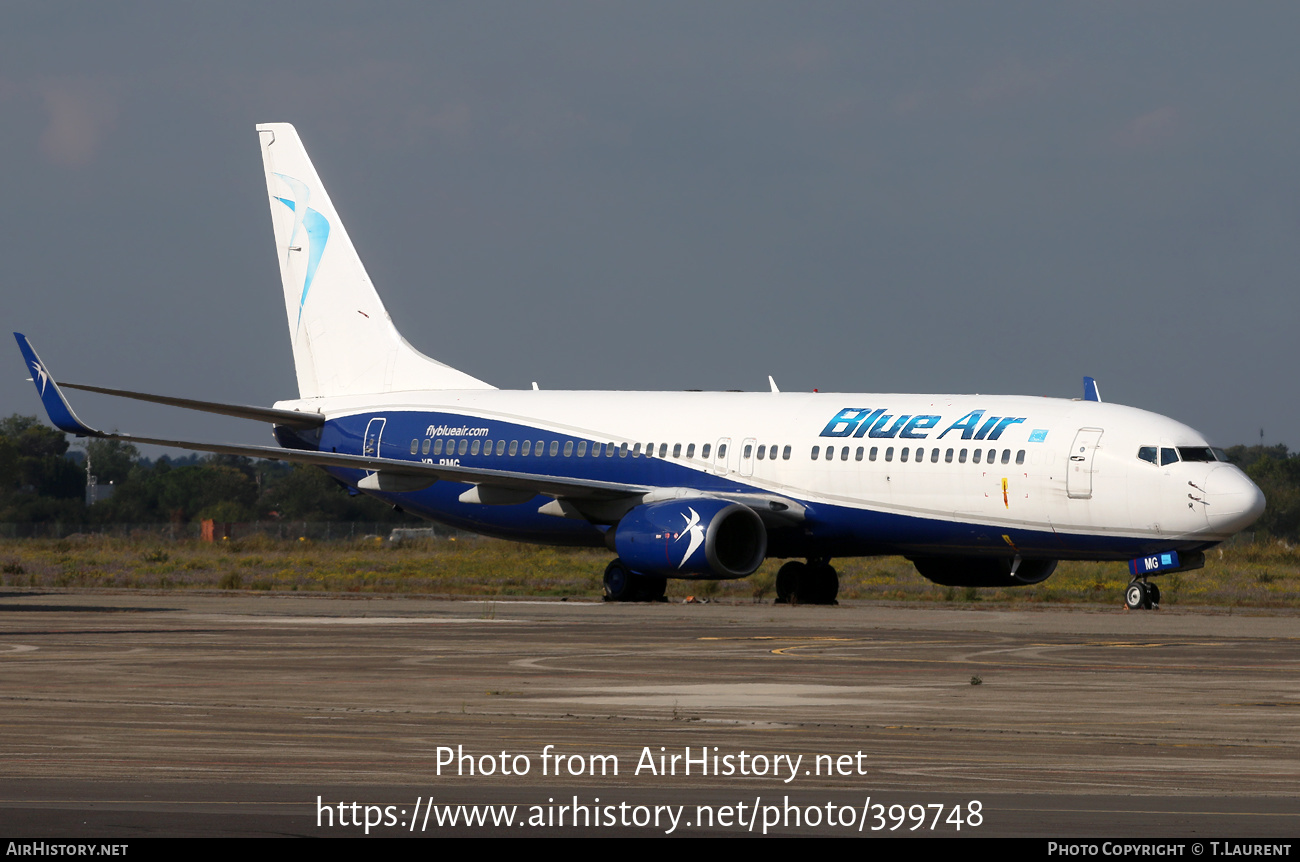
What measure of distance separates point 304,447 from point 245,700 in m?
27.4

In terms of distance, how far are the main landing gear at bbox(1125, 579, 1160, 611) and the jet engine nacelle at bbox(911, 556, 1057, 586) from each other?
2.94 metres

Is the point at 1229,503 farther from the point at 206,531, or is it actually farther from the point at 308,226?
the point at 206,531

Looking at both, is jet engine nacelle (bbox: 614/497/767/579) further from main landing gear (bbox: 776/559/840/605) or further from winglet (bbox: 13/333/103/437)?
winglet (bbox: 13/333/103/437)

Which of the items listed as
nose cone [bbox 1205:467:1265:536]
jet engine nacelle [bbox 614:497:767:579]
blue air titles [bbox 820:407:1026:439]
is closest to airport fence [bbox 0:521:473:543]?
jet engine nacelle [bbox 614:497:767:579]

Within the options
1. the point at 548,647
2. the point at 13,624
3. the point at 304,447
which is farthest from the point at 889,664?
the point at 304,447

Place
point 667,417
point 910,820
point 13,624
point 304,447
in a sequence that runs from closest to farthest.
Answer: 1. point 910,820
2. point 13,624
3. point 667,417
4. point 304,447

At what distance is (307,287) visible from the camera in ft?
147

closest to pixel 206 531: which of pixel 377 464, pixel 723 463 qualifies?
pixel 377 464

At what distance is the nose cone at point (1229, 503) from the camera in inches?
1201

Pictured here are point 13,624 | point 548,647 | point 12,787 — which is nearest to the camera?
point 12,787

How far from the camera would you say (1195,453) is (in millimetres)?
31359

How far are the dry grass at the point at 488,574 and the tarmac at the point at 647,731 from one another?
14221 mm

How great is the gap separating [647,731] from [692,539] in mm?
19189

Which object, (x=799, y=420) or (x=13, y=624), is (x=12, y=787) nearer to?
(x=13, y=624)
